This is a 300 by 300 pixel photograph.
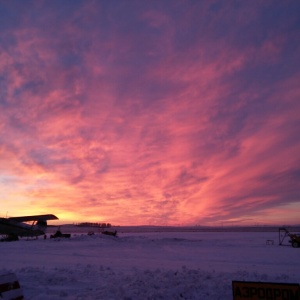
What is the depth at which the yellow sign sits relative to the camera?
650 centimetres

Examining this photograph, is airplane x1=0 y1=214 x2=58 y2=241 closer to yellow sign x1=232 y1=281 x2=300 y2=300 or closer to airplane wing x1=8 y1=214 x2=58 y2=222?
airplane wing x1=8 y1=214 x2=58 y2=222

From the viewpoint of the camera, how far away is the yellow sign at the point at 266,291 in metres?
6.50

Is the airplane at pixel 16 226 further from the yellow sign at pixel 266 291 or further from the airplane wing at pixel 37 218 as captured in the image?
the yellow sign at pixel 266 291

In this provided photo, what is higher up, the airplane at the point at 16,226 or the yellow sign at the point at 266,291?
the airplane at the point at 16,226

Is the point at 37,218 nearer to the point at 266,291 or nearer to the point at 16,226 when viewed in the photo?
the point at 16,226

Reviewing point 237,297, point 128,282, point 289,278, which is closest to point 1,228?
point 128,282

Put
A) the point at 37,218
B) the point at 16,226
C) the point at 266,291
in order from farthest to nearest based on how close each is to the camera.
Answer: the point at 16,226 < the point at 37,218 < the point at 266,291

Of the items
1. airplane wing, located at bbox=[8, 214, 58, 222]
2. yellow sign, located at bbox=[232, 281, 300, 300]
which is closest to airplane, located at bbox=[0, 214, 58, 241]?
airplane wing, located at bbox=[8, 214, 58, 222]

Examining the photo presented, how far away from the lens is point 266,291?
262 inches

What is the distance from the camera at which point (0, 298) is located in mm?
7621

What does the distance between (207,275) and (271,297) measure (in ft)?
19.9

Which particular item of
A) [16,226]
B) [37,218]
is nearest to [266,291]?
[37,218]

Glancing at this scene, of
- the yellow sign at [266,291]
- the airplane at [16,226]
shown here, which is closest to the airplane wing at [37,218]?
the airplane at [16,226]

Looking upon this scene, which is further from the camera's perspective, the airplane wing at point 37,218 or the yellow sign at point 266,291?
the airplane wing at point 37,218
